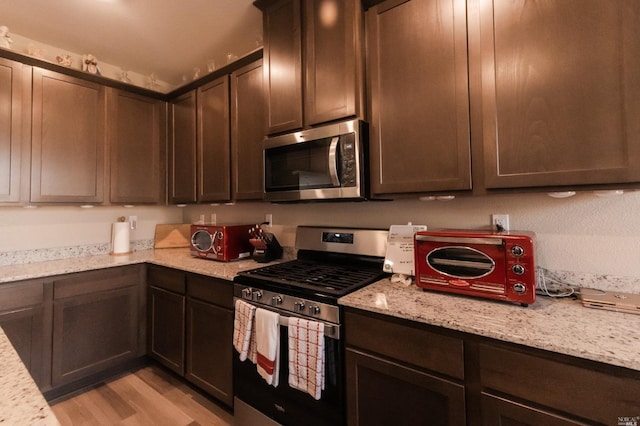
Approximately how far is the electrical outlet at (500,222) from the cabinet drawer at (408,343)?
2.40 feet

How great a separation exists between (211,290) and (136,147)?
1719 mm

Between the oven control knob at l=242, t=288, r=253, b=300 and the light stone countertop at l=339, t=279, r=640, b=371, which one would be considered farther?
the oven control knob at l=242, t=288, r=253, b=300

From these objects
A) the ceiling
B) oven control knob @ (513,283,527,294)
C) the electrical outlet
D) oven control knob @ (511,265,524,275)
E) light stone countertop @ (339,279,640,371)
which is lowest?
light stone countertop @ (339,279,640,371)

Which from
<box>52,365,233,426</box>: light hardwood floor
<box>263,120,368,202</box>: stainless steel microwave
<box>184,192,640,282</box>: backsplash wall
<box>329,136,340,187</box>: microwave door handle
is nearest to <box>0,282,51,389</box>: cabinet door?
<box>52,365,233,426</box>: light hardwood floor

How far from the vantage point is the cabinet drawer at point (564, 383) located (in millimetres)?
804

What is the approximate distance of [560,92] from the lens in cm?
112

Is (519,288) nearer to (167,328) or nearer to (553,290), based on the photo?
(553,290)

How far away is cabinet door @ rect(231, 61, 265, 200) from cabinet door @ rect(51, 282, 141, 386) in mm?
1252

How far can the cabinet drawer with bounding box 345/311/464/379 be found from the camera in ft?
3.42

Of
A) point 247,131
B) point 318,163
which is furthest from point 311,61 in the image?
point 247,131

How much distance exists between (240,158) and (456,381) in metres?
1.95

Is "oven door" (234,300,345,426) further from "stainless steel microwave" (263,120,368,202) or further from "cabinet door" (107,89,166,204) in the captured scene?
"cabinet door" (107,89,166,204)

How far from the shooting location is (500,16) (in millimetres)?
1227

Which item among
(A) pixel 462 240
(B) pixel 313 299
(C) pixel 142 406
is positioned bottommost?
(C) pixel 142 406
